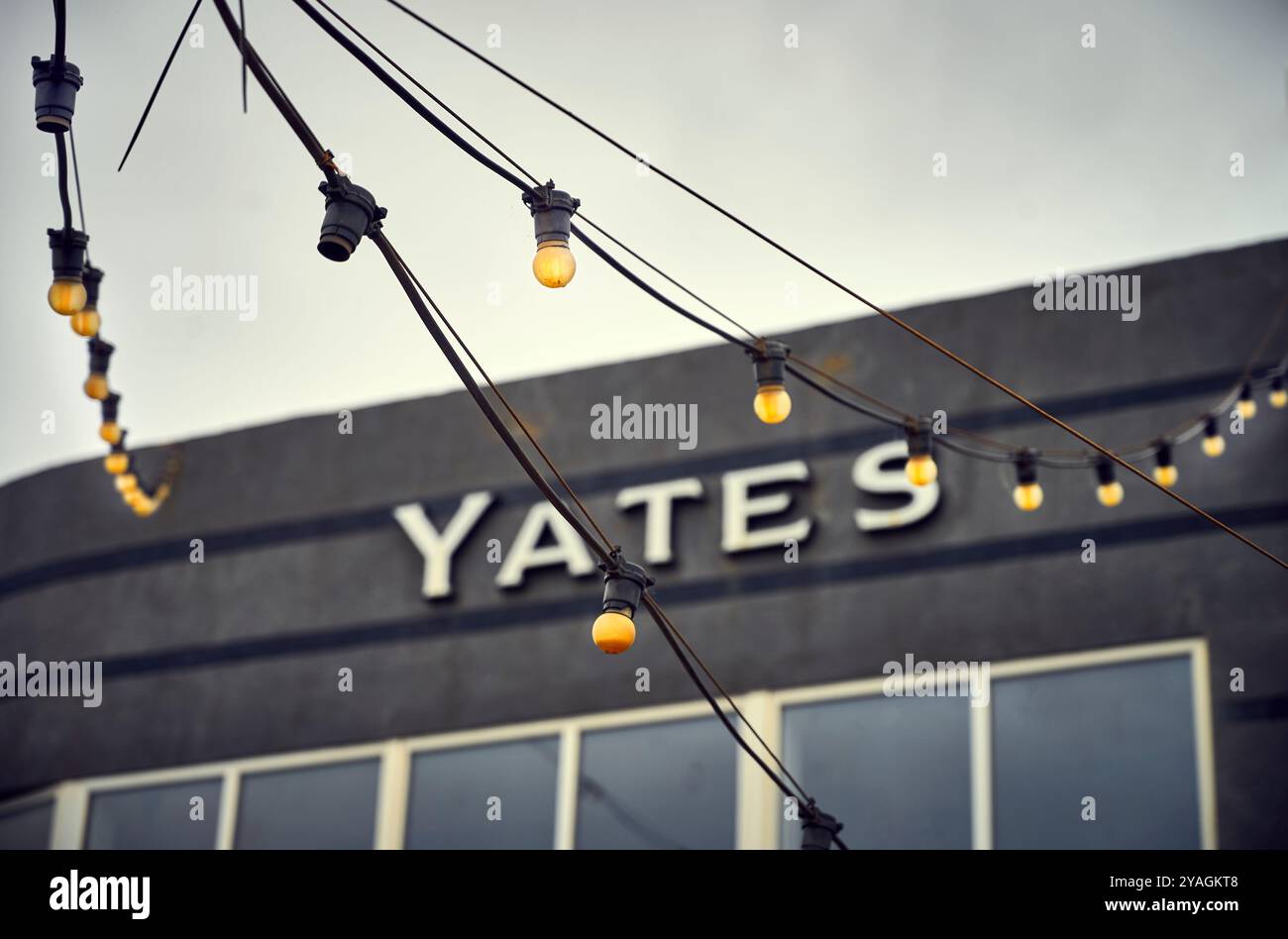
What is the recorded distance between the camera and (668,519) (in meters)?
13.7

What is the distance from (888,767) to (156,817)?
572 cm

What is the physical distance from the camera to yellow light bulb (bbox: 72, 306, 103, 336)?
7910 millimetres

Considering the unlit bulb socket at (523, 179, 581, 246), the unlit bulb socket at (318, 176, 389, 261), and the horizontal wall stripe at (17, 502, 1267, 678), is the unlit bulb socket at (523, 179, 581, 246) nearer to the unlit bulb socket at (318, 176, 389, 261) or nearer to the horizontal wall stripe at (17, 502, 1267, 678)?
the unlit bulb socket at (318, 176, 389, 261)

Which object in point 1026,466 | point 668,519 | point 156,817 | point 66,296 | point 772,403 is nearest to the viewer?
point 66,296

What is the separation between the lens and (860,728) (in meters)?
12.5

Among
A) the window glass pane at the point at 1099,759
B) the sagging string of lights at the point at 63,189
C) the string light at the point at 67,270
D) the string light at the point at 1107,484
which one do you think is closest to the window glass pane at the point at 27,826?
the sagging string of lights at the point at 63,189

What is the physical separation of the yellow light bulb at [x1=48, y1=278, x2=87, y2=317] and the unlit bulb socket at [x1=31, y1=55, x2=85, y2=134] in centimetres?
74

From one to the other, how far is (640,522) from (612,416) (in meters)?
0.96

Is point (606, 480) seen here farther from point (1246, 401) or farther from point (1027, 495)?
point (1246, 401)

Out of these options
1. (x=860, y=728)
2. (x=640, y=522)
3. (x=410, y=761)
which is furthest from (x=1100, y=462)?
(x=410, y=761)

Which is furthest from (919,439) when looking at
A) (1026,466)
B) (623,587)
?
(623,587)

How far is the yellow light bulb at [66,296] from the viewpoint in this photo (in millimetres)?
7246

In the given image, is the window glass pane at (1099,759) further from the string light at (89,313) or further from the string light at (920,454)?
the string light at (89,313)
